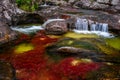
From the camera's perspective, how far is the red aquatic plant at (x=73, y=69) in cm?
1651

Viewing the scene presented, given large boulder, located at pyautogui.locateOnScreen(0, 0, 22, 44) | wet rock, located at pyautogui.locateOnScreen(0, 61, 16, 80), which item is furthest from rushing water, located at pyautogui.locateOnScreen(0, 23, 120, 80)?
large boulder, located at pyautogui.locateOnScreen(0, 0, 22, 44)

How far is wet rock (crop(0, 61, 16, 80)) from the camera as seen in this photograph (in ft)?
52.1

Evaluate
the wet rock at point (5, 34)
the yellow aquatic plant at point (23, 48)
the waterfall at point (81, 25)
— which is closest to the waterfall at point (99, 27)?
the waterfall at point (81, 25)

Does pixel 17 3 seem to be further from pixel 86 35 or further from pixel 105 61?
pixel 105 61

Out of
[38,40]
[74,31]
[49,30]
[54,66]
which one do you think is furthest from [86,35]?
[54,66]

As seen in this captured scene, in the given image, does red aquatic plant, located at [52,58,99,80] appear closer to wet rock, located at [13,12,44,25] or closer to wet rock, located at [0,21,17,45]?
wet rock, located at [0,21,17,45]

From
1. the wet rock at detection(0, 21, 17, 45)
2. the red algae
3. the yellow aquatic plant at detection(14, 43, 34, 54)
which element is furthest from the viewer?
the wet rock at detection(0, 21, 17, 45)

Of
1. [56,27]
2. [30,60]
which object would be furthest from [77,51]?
[56,27]

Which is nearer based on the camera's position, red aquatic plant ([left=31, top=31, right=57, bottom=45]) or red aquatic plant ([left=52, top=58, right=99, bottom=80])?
red aquatic plant ([left=52, top=58, right=99, bottom=80])

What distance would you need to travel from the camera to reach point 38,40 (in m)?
24.0

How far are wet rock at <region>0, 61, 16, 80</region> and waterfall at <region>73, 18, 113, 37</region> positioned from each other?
43.5 ft

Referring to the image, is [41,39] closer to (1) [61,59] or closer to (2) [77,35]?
(2) [77,35]

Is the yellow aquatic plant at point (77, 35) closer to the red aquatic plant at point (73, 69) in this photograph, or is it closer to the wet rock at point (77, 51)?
the wet rock at point (77, 51)

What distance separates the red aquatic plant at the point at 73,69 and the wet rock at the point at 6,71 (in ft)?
11.4
